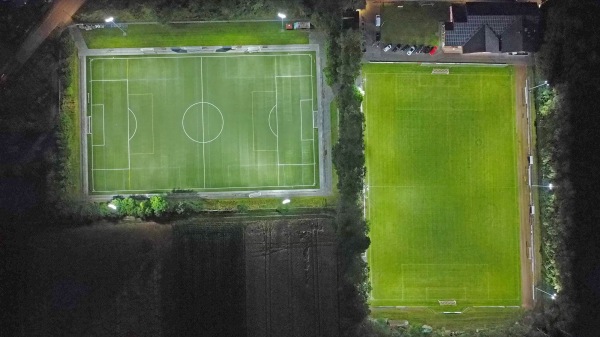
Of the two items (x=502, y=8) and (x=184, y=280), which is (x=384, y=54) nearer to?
(x=502, y=8)

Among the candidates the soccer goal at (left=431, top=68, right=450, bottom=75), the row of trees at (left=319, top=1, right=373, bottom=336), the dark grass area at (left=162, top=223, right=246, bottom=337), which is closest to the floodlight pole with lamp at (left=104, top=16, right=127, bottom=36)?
the row of trees at (left=319, top=1, right=373, bottom=336)

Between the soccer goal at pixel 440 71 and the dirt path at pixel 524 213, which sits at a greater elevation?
the soccer goal at pixel 440 71

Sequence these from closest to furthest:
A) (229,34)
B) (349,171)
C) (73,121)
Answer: (349,171), (73,121), (229,34)

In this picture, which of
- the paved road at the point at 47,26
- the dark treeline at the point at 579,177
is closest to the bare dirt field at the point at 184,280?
the paved road at the point at 47,26

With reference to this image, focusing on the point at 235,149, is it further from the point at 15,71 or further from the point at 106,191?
the point at 15,71

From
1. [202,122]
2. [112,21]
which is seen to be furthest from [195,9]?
[202,122]

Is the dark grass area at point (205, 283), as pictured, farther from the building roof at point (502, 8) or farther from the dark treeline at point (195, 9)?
the building roof at point (502, 8)
